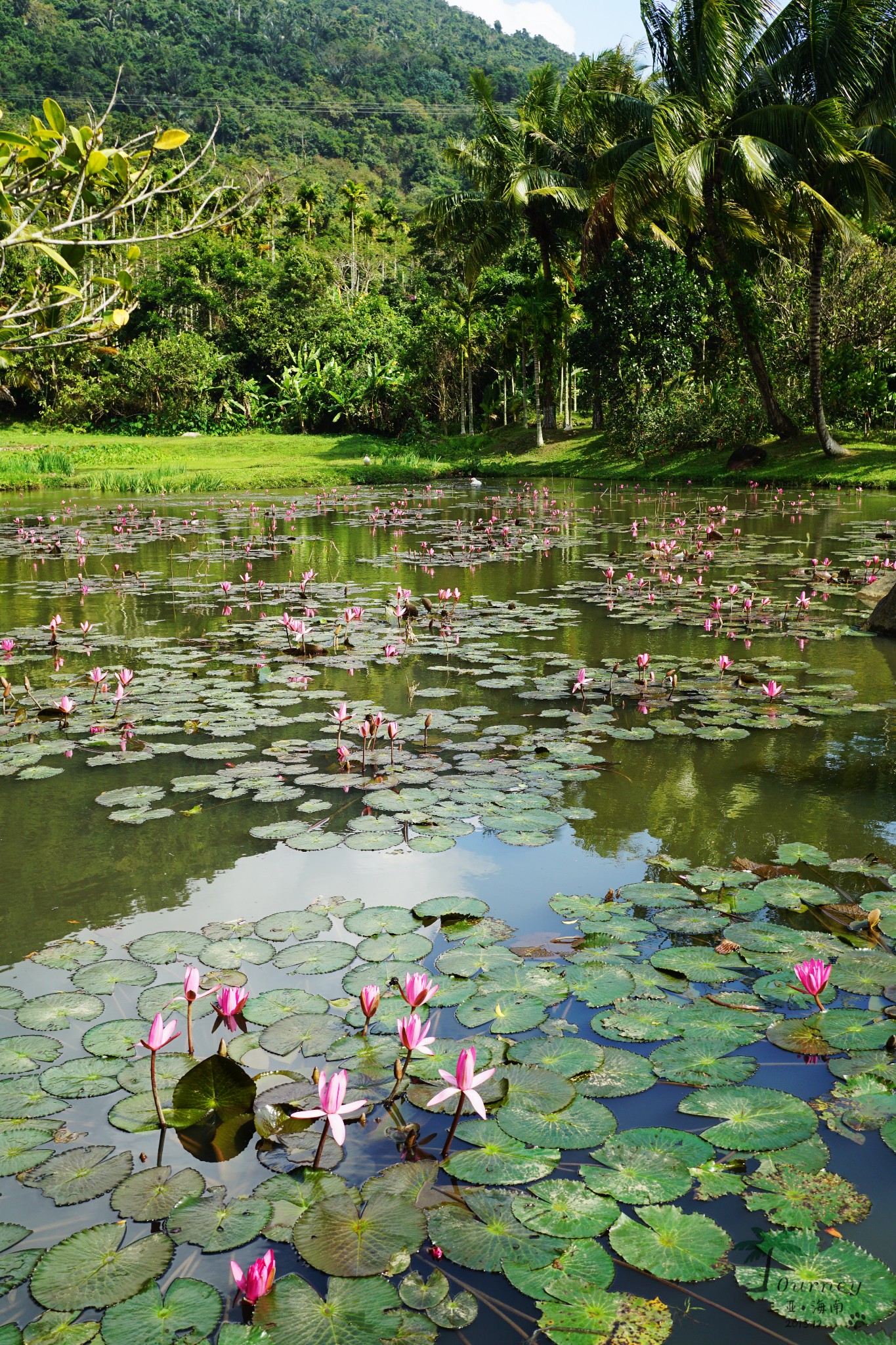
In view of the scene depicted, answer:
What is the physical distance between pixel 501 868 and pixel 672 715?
5.53ft

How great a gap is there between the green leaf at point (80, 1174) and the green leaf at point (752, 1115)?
104 centimetres

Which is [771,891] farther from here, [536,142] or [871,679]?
[536,142]

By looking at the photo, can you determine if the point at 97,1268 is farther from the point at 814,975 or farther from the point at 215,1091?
the point at 814,975

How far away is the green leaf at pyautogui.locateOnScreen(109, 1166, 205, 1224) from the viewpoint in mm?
1564

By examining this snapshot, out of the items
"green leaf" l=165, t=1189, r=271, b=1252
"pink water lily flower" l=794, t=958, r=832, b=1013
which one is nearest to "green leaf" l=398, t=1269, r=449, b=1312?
"green leaf" l=165, t=1189, r=271, b=1252

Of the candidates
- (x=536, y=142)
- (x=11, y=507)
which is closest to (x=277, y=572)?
(x=11, y=507)

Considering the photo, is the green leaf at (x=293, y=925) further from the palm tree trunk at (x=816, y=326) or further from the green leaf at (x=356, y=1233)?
the palm tree trunk at (x=816, y=326)

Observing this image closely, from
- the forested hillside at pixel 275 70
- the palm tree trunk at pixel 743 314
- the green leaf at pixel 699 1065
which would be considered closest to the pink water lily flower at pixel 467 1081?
the green leaf at pixel 699 1065

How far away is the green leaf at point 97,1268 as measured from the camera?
1.41 meters

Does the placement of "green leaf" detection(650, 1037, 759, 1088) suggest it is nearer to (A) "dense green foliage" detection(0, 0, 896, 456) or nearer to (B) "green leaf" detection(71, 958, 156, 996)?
(B) "green leaf" detection(71, 958, 156, 996)

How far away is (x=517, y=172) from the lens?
21.6m

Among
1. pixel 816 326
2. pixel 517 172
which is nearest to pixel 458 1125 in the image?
pixel 816 326

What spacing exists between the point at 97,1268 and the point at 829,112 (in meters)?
17.9

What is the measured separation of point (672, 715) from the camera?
4301mm
